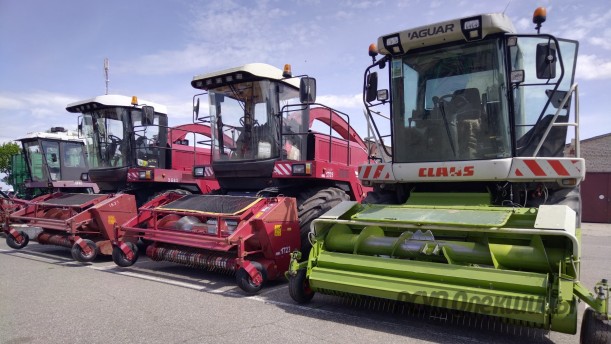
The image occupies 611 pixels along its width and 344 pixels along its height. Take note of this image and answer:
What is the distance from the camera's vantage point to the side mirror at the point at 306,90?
609 centimetres

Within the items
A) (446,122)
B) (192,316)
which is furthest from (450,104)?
(192,316)

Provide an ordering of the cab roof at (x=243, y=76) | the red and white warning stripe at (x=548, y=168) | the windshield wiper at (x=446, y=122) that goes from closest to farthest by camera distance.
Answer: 1. the red and white warning stripe at (x=548, y=168)
2. the windshield wiper at (x=446, y=122)
3. the cab roof at (x=243, y=76)

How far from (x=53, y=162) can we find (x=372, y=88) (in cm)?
1161

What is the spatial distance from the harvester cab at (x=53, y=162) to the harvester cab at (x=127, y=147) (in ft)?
13.0

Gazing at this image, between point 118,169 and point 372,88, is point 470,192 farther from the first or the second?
point 118,169

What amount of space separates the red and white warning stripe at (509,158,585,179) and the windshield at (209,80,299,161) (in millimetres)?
3544

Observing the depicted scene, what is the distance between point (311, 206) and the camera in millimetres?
6285

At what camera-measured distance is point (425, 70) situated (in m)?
5.10

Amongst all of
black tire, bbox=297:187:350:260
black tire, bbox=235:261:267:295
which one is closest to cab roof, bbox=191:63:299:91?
black tire, bbox=297:187:350:260

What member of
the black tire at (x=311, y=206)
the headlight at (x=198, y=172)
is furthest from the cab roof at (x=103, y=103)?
the black tire at (x=311, y=206)

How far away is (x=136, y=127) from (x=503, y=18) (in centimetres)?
715

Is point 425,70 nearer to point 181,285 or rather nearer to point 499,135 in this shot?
point 499,135

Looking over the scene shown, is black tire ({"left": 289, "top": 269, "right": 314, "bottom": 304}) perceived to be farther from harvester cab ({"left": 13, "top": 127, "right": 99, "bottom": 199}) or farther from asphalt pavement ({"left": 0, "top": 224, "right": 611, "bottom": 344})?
harvester cab ({"left": 13, "top": 127, "right": 99, "bottom": 199})

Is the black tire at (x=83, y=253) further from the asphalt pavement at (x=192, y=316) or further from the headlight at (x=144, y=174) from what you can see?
the headlight at (x=144, y=174)
